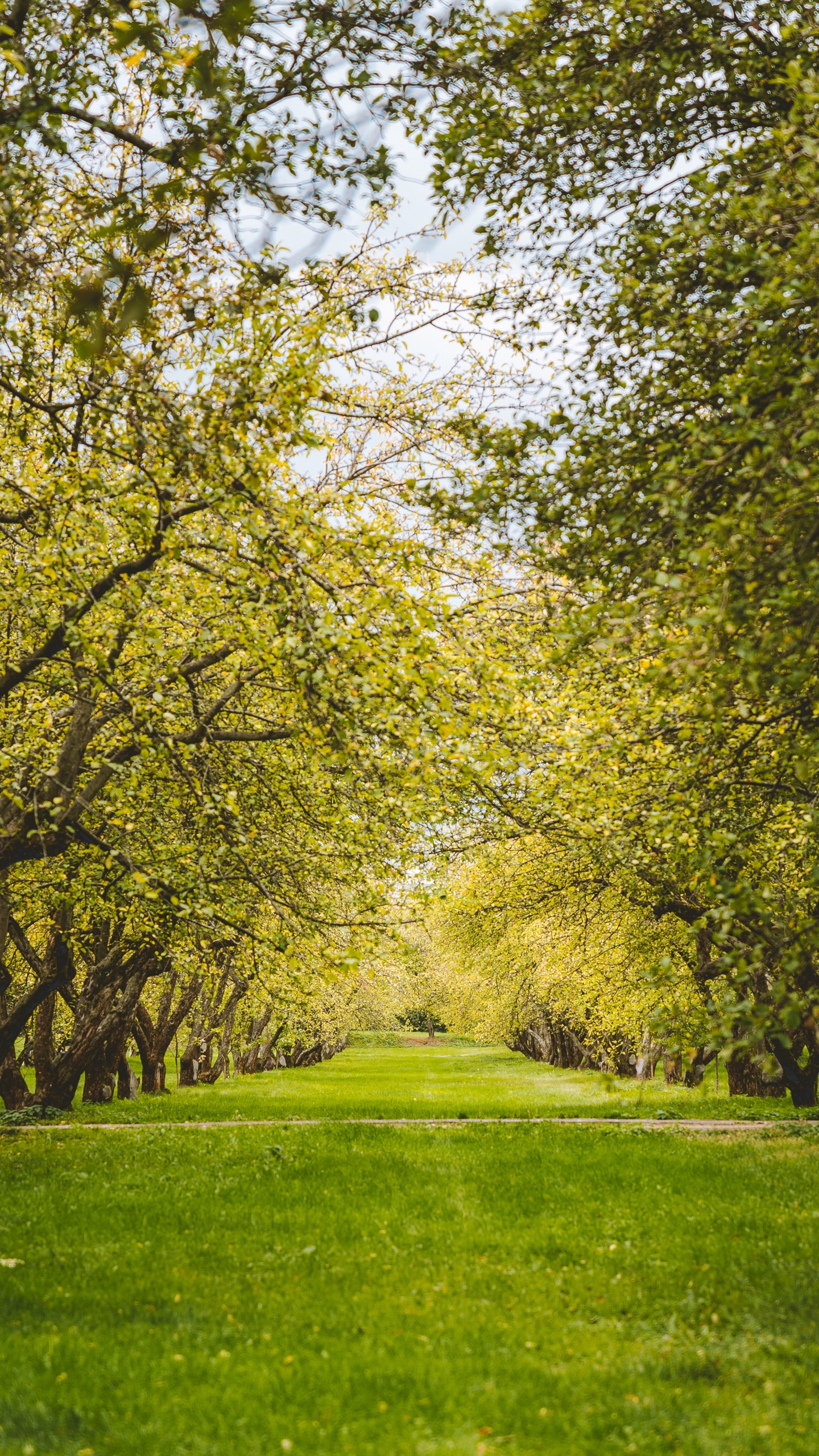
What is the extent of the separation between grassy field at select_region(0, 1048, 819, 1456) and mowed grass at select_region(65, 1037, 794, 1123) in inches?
64.5

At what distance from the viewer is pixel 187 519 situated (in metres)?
9.68

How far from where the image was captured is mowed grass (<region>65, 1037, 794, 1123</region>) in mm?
20234

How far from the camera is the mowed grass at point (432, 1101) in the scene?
20.2 metres

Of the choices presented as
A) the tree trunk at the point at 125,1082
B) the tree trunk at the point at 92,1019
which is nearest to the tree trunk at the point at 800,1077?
the tree trunk at the point at 92,1019

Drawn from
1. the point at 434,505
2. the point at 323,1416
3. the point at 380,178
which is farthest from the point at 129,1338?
the point at 380,178

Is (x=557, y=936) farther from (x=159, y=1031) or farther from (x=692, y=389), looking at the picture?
(x=692, y=389)

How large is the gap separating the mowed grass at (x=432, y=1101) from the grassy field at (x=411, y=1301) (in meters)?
1.64

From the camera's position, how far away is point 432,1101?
24359 millimetres

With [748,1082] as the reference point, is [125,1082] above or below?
above

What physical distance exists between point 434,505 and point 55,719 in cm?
802

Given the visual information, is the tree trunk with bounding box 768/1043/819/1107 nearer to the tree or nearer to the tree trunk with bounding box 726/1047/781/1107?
the tree trunk with bounding box 726/1047/781/1107

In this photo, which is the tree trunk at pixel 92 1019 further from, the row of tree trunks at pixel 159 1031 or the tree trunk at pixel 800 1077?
the tree trunk at pixel 800 1077

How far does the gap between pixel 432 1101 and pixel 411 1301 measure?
57.5ft

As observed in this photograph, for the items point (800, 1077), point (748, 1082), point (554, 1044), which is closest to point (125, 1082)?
point (748, 1082)
